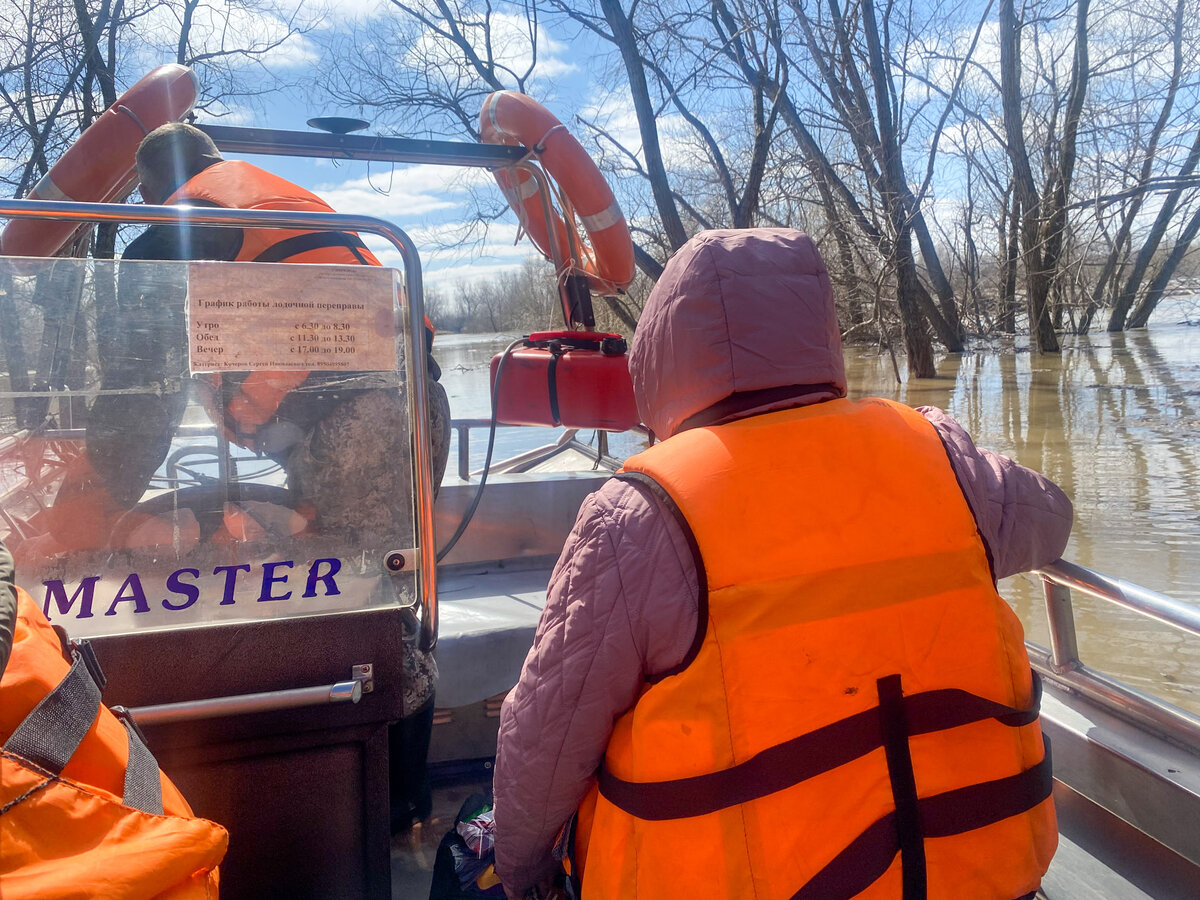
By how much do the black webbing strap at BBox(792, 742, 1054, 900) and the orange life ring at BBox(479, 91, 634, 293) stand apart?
2.96m

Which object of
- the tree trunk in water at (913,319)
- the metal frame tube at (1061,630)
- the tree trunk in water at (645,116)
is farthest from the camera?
the tree trunk in water at (913,319)

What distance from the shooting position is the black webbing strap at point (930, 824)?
108 centimetres

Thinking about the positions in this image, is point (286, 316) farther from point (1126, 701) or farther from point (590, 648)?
point (1126, 701)


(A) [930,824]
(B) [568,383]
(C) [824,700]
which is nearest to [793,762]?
(C) [824,700]

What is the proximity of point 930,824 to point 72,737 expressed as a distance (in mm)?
1102

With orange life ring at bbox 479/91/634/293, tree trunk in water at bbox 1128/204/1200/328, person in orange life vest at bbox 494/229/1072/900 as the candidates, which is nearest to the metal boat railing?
person in orange life vest at bbox 494/229/1072/900

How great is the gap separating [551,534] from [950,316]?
15.6 m

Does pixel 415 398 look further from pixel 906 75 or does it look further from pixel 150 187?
pixel 906 75

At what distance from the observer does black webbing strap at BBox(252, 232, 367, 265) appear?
1605 mm

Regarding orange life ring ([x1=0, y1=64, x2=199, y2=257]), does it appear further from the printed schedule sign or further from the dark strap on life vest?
the dark strap on life vest

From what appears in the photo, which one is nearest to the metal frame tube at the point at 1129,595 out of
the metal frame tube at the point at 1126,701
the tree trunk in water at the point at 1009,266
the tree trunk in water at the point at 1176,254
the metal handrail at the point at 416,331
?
the metal frame tube at the point at 1126,701

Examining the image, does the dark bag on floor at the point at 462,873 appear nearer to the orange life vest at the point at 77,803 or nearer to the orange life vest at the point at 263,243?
the orange life vest at the point at 77,803

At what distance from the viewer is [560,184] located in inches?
145

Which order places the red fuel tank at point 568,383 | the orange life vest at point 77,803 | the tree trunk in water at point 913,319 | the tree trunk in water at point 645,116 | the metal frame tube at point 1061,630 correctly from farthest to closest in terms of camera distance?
the tree trunk in water at point 913,319
the tree trunk in water at point 645,116
the red fuel tank at point 568,383
the metal frame tube at point 1061,630
the orange life vest at point 77,803
